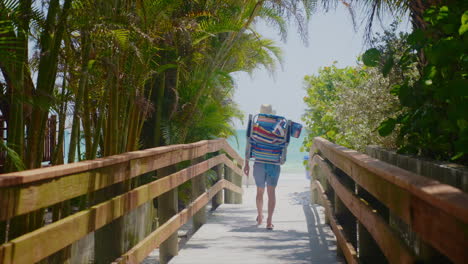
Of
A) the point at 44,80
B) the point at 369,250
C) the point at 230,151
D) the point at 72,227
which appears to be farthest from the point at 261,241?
the point at 72,227

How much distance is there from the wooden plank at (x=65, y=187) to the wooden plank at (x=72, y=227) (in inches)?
4.2

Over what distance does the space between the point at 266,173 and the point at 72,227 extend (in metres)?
5.66

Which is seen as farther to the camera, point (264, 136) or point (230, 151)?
point (230, 151)

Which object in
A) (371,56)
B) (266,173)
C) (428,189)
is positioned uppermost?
(371,56)

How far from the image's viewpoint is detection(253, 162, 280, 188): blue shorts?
327 inches

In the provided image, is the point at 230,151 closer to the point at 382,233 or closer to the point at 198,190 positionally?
the point at 198,190

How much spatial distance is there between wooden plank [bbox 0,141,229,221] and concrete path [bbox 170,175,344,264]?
140cm

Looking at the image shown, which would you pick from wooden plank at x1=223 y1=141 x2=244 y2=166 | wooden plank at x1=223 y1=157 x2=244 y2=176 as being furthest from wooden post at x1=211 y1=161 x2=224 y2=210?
wooden plank at x1=223 y1=141 x2=244 y2=166

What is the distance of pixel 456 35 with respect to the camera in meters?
3.26

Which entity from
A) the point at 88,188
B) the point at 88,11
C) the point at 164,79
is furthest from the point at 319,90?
the point at 88,188

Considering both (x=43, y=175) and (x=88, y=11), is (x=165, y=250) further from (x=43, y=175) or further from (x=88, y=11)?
(x=43, y=175)

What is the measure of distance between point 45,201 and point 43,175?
12cm

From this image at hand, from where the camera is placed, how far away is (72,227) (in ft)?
9.20

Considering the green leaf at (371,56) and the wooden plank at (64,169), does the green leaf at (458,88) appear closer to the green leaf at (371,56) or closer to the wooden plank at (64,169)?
the green leaf at (371,56)
